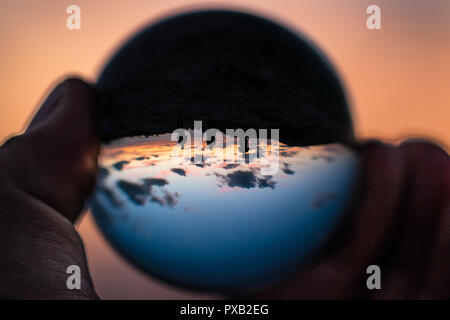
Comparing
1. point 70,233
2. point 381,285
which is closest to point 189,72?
point 70,233

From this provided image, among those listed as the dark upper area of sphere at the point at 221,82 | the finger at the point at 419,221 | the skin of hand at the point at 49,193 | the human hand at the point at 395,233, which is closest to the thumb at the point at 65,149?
the skin of hand at the point at 49,193

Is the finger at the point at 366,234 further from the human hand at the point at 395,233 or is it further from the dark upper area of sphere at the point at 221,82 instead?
the dark upper area of sphere at the point at 221,82

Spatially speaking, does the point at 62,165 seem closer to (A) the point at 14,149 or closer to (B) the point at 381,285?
(A) the point at 14,149

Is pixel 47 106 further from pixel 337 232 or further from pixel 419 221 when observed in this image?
pixel 419 221

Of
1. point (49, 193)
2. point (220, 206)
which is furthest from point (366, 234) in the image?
point (49, 193)

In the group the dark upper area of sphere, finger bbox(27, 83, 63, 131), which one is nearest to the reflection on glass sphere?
the dark upper area of sphere
